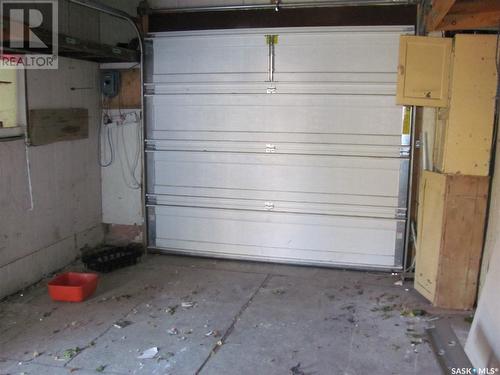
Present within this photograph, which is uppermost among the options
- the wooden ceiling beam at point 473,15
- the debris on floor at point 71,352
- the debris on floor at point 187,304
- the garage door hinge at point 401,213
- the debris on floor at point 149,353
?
the wooden ceiling beam at point 473,15

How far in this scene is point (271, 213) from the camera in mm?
4969

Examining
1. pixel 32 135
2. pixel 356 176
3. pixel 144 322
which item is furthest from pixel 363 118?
pixel 32 135

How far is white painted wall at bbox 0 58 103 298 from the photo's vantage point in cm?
414

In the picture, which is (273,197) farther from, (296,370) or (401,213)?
(296,370)

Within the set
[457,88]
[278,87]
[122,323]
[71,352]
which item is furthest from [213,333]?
[457,88]

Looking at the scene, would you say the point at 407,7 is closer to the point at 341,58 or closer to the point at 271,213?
the point at 341,58

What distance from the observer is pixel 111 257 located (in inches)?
191

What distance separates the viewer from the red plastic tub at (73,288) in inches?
157

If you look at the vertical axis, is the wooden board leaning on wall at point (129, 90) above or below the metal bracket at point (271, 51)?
below

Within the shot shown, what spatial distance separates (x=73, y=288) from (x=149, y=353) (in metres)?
1.12

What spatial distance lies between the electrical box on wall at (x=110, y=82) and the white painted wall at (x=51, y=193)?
90 millimetres

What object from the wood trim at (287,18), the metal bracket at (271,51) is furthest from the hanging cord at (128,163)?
the metal bracket at (271,51)

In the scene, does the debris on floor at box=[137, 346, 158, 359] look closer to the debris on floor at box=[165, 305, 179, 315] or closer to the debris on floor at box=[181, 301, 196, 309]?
the debris on floor at box=[165, 305, 179, 315]

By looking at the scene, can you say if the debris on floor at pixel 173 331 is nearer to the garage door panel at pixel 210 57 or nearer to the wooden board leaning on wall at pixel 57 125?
the wooden board leaning on wall at pixel 57 125
